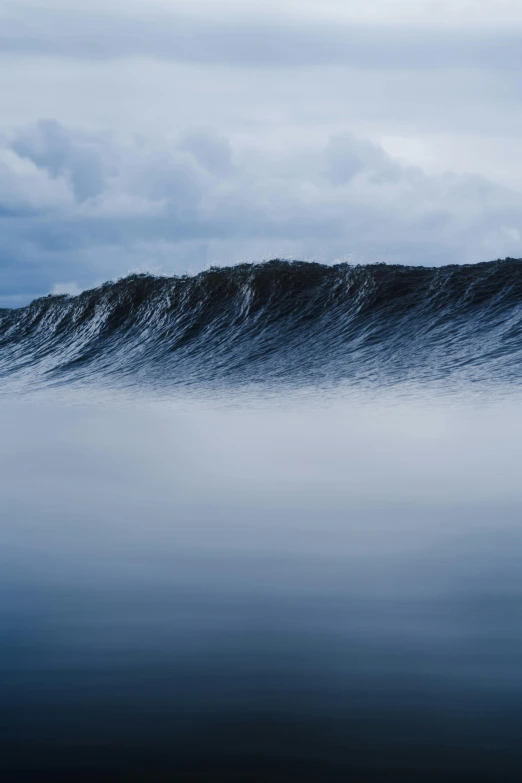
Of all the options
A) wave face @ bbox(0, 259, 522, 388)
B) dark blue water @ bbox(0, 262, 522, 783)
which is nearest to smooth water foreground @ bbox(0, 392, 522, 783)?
dark blue water @ bbox(0, 262, 522, 783)

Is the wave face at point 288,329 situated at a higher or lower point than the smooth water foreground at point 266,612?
higher

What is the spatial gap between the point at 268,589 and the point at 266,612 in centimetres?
25

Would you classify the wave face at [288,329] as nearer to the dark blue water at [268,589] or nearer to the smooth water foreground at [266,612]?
the dark blue water at [268,589]

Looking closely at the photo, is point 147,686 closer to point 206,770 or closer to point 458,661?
point 206,770

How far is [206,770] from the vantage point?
2.03 m

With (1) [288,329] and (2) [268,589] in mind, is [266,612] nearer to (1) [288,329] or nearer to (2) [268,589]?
(2) [268,589]

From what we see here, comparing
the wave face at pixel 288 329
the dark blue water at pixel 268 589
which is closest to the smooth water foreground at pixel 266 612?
the dark blue water at pixel 268 589

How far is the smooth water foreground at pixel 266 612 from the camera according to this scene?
2.12m

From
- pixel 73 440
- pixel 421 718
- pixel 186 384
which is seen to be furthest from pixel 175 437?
pixel 421 718

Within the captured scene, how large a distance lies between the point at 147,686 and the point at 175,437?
438 cm

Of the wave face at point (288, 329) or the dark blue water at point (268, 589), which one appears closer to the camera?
the dark blue water at point (268, 589)

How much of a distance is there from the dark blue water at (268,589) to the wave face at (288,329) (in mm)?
1640

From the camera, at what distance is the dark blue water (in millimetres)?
2137

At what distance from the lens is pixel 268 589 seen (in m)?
3.21
